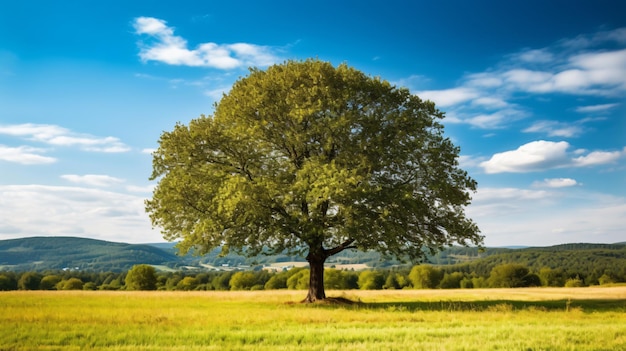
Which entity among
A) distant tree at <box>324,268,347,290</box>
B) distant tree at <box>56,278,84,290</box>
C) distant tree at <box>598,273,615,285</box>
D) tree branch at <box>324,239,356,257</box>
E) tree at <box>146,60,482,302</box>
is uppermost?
tree at <box>146,60,482,302</box>

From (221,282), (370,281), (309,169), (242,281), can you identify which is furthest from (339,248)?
(221,282)

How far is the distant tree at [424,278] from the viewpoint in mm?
92562

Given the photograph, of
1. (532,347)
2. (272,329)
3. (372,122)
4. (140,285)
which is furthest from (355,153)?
(140,285)

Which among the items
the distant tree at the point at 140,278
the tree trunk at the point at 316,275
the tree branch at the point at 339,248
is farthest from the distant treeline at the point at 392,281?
the tree branch at the point at 339,248

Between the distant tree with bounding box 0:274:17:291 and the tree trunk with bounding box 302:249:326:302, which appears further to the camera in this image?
the distant tree with bounding box 0:274:17:291

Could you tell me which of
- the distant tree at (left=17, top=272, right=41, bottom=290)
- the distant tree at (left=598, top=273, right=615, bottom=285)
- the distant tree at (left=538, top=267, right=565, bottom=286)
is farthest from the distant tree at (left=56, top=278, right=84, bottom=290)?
the distant tree at (left=598, top=273, right=615, bottom=285)

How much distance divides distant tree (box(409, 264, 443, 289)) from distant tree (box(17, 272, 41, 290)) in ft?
251

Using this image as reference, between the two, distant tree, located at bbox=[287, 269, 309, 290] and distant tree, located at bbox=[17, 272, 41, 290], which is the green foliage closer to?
distant tree, located at bbox=[287, 269, 309, 290]

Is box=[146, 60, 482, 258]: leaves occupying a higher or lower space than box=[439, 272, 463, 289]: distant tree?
higher

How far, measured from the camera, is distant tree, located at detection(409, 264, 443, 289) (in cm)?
9256

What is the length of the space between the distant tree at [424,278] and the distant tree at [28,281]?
76.5 meters

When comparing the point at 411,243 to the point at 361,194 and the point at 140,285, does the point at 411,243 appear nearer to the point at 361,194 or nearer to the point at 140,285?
the point at 361,194

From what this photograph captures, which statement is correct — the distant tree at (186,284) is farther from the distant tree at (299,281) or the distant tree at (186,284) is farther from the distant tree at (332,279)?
the distant tree at (332,279)

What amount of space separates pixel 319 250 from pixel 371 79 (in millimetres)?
11843
